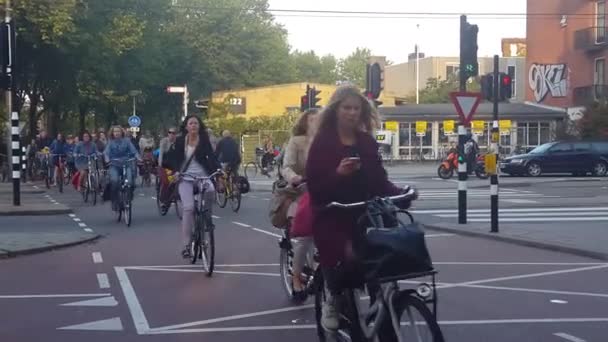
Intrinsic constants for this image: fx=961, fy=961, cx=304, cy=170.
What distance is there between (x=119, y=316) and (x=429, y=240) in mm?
7259

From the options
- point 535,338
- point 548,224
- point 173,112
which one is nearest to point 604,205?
point 548,224

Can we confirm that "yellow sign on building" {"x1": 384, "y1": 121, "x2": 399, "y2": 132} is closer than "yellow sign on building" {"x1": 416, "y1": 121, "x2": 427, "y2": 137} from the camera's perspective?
Yes

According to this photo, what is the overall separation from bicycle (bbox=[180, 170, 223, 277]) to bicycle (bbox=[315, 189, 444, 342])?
440cm

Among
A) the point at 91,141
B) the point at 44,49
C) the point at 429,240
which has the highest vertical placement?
the point at 44,49

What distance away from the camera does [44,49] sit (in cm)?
3725

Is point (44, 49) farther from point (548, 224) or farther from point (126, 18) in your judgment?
point (548, 224)

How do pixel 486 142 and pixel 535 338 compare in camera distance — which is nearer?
pixel 535 338

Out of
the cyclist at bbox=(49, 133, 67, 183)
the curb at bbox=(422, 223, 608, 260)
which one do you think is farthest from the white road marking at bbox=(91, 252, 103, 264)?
the cyclist at bbox=(49, 133, 67, 183)

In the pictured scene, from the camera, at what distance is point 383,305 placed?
558 centimetres

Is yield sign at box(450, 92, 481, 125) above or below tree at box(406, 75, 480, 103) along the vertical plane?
below

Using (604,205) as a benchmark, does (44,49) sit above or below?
above

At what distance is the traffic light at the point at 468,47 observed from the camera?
1673 cm

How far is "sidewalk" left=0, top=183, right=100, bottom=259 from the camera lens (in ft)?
43.3

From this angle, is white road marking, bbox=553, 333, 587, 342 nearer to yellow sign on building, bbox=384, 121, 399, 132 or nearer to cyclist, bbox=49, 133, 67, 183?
cyclist, bbox=49, 133, 67, 183
